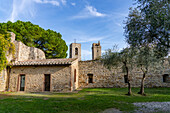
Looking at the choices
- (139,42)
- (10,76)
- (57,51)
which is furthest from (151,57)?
(57,51)

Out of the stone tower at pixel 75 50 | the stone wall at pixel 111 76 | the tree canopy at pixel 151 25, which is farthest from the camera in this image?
the stone tower at pixel 75 50

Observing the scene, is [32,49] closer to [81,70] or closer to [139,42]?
[81,70]

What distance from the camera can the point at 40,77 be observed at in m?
12.2

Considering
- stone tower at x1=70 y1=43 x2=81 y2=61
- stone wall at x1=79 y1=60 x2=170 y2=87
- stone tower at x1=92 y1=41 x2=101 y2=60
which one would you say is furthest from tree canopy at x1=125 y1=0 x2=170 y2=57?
stone tower at x1=70 y1=43 x2=81 y2=61

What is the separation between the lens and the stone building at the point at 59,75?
39.5 feet

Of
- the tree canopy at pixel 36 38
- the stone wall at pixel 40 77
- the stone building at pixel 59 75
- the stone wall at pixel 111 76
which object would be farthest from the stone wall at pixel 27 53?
the stone wall at pixel 111 76

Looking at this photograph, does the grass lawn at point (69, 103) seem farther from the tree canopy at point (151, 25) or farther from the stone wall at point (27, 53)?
the stone wall at point (27, 53)

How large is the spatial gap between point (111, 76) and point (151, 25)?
1142 cm

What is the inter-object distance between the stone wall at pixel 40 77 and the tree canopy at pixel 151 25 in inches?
297

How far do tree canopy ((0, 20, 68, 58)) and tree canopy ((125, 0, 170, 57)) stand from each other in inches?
724

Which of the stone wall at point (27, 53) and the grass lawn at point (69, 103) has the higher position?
the stone wall at point (27, 53)

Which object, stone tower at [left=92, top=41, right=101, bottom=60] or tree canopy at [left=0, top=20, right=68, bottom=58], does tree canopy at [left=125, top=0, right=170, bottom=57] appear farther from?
stone tower at [left=92, top=41, right=101, bottom=60]

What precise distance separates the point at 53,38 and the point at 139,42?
19202 millimetres

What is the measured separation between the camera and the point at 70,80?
1180 cm
